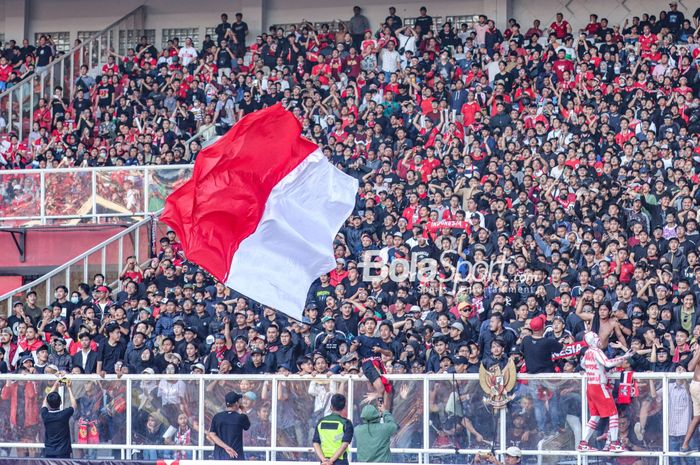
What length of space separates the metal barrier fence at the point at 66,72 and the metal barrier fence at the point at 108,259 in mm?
6762

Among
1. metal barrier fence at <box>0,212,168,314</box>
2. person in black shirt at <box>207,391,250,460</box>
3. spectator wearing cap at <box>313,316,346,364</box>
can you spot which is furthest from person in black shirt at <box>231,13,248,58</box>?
person in black shirt at <box>207,391,250,460</box>

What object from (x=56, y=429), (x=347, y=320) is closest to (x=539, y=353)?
(x=347, y=320)

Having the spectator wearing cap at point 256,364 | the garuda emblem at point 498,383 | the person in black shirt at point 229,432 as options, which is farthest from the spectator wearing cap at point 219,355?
the garuda emblem at point 498,383

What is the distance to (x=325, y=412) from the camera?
2102 cm

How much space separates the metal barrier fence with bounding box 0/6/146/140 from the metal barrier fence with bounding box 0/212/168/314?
6.76 m

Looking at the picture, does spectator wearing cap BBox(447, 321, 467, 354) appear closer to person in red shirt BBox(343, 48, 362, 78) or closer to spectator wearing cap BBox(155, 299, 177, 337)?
spectator wearing cap BBox(155, 299, 177, 337)

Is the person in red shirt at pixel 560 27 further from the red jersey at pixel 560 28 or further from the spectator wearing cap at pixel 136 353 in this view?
the spectator wearing cap at pixel 136 353

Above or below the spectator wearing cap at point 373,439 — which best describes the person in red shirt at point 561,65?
above

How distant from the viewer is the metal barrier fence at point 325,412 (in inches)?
773

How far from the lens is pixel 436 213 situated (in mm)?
26359

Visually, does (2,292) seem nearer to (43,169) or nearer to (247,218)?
(43,169)

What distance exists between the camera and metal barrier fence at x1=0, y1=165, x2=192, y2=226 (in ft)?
98.0

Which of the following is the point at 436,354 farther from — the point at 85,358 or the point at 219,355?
the point at 85,358

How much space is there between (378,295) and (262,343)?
270 cm
